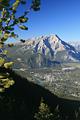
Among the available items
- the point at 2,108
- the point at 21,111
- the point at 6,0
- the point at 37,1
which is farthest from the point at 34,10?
the point at 21,111

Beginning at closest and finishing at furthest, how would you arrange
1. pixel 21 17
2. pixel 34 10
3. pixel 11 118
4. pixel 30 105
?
pixel 34 10, pixel 21 17, pixel 11 118, pixel 30 105

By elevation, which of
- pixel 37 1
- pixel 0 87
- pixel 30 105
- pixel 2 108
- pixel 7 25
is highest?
pixel 37 1

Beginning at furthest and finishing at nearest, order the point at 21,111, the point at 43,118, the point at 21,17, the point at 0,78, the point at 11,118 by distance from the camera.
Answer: the point at 21,111
the point at 11,118
the point at 43,118
the point at 0,78
the point at 21,17

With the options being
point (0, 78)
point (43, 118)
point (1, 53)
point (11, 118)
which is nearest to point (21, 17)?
point (1, 53)

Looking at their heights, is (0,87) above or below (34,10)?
below

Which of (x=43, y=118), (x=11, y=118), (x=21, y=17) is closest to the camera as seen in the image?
(x=21, y=17)

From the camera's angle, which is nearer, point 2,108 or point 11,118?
point 2,108

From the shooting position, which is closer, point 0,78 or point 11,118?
point 0,78

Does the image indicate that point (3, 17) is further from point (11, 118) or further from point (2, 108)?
point (11, 118)

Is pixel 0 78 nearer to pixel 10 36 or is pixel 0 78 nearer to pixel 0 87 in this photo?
pixel 0 87
